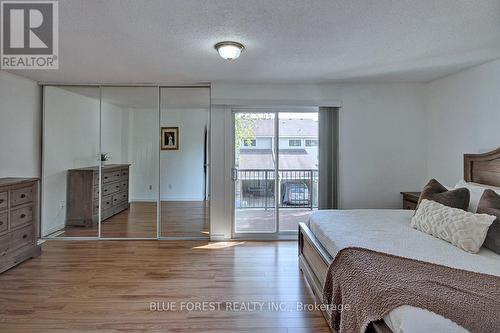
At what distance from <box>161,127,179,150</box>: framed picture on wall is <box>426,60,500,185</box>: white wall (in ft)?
13.3

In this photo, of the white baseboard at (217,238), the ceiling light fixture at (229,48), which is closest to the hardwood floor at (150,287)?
the white baseboard at (217,238)

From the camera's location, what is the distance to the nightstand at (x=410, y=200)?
3.76 metres

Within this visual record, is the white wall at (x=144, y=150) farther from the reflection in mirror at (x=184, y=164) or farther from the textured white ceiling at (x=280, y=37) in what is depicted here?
the textured white ceiling at (x=280, y=37)

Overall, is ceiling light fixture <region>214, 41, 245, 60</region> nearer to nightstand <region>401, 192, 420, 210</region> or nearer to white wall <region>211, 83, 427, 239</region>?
white wall <region>211, 83, 427, 239</region>

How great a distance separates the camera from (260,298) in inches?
104

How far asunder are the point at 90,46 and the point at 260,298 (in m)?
3.05

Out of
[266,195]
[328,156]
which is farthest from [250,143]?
[328,156]

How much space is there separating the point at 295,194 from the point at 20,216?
3.79m

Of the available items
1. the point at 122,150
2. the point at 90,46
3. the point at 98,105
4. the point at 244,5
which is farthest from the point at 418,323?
the point at 98,105

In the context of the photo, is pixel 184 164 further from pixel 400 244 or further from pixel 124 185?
pixel 400 244

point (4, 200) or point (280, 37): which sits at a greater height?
point (280, 37)

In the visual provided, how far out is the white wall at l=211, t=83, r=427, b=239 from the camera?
440 centimetres

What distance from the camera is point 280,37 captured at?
2.63 m

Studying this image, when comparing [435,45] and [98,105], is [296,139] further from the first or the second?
[98,105]
